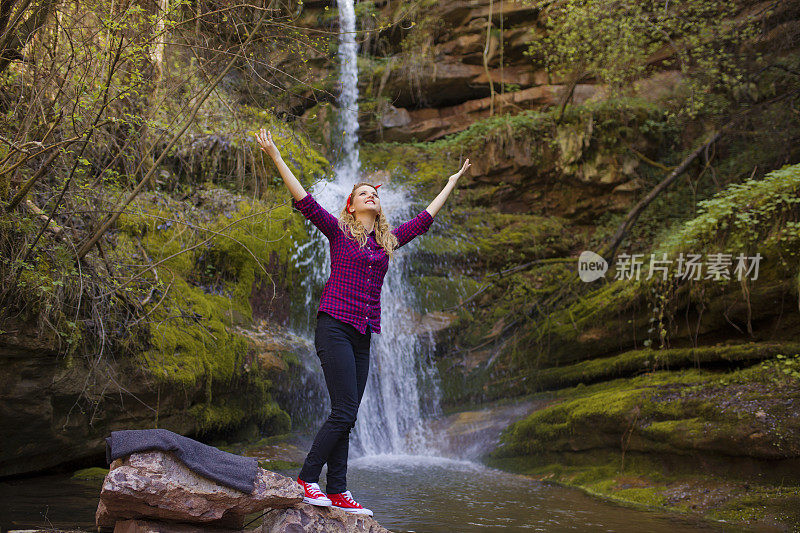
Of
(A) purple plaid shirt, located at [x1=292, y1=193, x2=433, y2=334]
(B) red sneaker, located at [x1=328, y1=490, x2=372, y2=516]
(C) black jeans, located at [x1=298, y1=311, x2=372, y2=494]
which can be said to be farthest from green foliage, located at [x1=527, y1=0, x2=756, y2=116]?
(B) red sneaker, located at [x1=328, y1=490, x2=372, y2=516]

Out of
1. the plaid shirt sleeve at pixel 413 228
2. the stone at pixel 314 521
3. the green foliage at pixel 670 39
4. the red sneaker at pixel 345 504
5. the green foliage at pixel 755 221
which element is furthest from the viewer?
the green foliage at pixel 670 39

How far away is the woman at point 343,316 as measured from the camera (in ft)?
10.9

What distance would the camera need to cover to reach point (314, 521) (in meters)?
3.19

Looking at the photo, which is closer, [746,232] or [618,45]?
[746,232]

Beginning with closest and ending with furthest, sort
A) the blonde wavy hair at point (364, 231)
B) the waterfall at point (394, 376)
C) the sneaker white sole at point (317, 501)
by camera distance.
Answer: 1. the sneaker white sole at point (317, 501)
2. the blonde wavy hair at point (364, 231)
3. the waterfall at point (394, 376)

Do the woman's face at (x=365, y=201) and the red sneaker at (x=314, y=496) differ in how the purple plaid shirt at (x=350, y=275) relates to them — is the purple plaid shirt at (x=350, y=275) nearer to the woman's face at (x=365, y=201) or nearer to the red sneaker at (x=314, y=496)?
the woman's face at (x=365, y=201)

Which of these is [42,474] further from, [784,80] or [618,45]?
[784,80]

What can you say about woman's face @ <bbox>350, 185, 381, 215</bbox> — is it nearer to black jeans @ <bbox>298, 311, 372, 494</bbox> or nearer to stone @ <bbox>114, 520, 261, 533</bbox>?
black jeans @ <bbox>298, 311, 372, 494</bbox>

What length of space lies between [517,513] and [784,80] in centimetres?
910

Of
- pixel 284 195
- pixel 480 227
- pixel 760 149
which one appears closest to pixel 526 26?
pixel 480 227

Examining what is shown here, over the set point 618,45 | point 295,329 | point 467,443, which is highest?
point 618,45

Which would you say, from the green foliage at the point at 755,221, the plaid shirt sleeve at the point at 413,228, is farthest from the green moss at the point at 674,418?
the plaid shirt sleeve at the point at 413,228

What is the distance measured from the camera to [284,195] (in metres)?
9.44

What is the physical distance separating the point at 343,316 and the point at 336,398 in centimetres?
47
